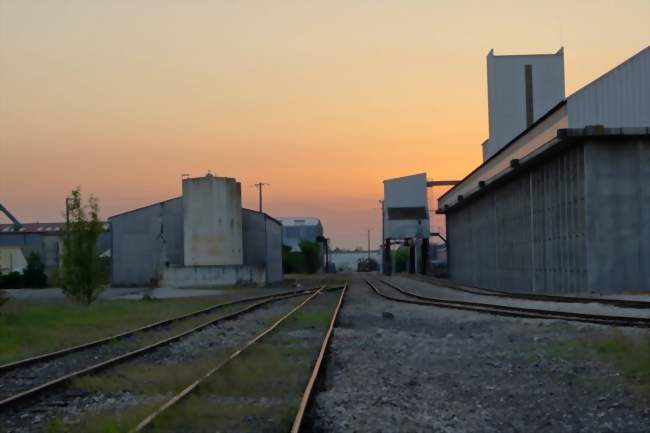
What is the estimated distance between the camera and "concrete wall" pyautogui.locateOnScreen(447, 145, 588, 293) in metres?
27.7

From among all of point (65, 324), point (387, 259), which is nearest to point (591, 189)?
point (65, 324)

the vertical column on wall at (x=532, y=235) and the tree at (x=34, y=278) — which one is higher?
the vertical column on wall at (x=532, y=235)

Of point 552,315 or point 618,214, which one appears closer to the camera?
point 552,315

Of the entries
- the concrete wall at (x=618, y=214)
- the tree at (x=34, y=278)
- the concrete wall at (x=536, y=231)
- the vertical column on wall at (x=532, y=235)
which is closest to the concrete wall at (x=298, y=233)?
the tree at (x=34, y=278)

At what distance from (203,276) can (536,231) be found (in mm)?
26115

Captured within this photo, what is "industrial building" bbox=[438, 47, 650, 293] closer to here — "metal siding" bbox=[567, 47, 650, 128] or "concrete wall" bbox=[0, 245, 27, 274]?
"metal siding" bbox=[567, 47, 650, 128]

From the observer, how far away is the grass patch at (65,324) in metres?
15.7

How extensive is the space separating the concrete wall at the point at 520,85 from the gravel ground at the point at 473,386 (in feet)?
123

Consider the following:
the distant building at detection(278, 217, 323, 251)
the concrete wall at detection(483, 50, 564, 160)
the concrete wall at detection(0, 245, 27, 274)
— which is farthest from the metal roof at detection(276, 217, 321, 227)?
the concrete wall at detection(483, 50, 564, 160)

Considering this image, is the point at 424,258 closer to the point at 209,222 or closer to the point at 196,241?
the point at 209,222

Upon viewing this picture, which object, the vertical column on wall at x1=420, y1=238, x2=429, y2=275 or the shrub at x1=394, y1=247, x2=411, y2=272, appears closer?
the vertical column on wall at x1=420, y1=238, x2=429, y2=275

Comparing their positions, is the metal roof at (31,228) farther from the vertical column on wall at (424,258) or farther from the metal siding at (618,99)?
the metal siding at (618,99)

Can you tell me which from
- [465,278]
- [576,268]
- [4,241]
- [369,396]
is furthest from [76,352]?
[4,241]

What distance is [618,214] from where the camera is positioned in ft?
86.6
